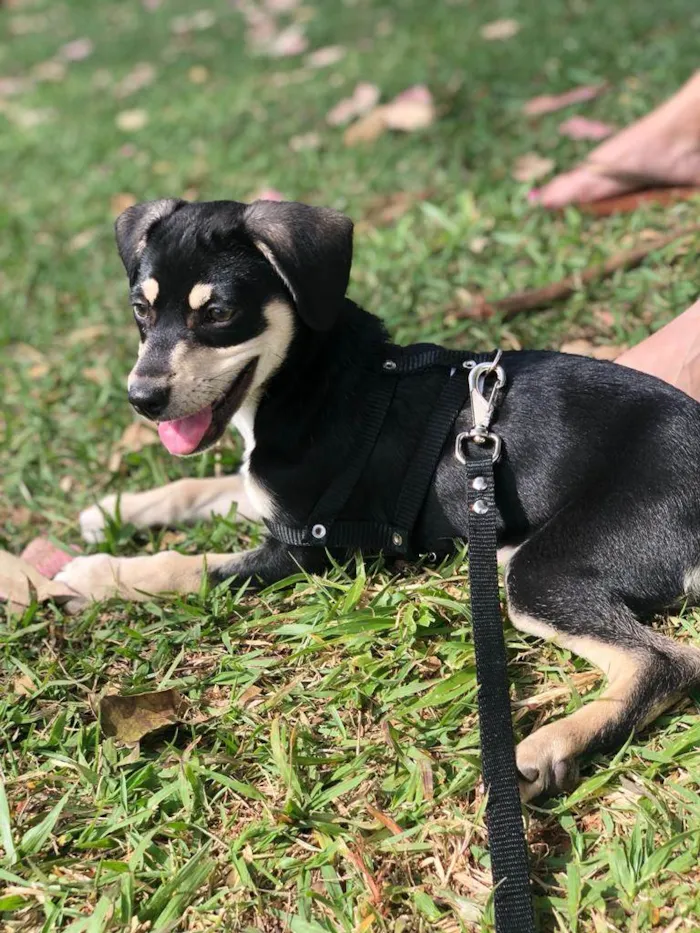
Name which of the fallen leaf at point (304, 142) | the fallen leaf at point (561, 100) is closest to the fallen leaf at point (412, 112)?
the fallen leaf at point (304, 142)

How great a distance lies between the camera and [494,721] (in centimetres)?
218

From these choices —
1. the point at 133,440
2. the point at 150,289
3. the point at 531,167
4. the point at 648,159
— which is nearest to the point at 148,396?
the point at 150,289

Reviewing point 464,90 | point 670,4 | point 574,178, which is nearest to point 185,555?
point 574,178

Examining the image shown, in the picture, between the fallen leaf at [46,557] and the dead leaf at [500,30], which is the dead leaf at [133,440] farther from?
the dead leaf at [500,30]

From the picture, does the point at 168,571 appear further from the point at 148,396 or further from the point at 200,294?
the point at 200,294

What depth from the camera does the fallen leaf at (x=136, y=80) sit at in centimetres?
809

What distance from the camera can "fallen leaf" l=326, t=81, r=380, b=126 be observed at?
6312mm

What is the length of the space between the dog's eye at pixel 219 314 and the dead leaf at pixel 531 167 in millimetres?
2932

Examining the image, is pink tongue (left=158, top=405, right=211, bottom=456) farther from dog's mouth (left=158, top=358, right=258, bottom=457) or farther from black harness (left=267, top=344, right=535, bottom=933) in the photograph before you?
black harness (left=267, top=344, right=535, bottom=933)

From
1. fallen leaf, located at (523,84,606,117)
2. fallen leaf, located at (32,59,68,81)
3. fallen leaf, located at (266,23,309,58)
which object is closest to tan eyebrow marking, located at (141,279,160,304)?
fallen leaf, located at (523,84,606,117)

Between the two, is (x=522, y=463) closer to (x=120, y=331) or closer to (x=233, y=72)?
(x=120, y=331)

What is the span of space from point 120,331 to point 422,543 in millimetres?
2542

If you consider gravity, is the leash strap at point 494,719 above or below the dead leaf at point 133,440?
above

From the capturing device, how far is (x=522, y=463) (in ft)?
8.94
